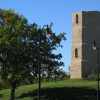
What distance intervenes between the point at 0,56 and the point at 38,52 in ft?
13.1

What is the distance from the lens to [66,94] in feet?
218

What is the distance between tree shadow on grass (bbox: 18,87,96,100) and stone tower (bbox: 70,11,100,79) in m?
34.0

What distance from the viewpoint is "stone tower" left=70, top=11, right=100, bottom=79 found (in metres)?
104

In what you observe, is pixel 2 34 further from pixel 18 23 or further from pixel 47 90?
pixel 47 90

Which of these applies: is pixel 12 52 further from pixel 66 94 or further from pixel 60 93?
pixel 66 94

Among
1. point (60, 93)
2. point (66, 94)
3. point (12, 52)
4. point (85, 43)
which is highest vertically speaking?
point (85, 43)

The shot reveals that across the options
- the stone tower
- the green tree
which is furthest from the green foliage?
the stone tower

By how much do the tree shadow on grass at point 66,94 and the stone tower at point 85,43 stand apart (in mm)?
→ 34027

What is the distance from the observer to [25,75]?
63438mm

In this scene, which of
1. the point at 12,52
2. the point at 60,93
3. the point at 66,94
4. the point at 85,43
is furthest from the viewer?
the point at 85,43

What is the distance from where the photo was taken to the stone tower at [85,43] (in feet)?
341

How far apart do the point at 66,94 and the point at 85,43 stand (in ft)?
126

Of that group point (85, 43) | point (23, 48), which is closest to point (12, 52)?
point (23, 48)

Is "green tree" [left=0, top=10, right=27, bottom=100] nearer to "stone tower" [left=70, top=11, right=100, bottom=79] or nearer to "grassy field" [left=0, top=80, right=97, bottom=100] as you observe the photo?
"grassy field" [left=0, top=80, right=97, bottom=100]
